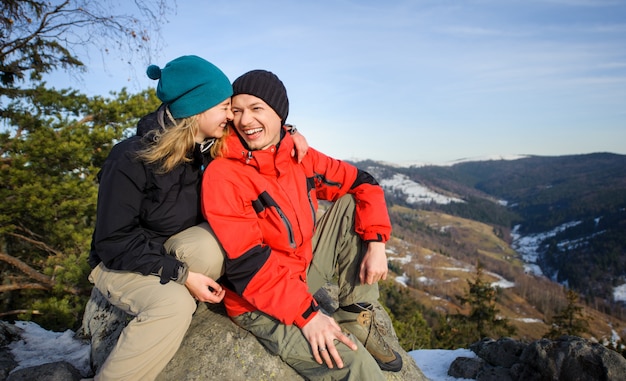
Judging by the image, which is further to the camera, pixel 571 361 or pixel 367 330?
pixel 571 361

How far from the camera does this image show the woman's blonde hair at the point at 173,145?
2.90 meters

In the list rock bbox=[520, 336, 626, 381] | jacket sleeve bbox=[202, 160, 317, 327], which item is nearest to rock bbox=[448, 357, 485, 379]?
rock bbox=[520, 336, 626, 381]

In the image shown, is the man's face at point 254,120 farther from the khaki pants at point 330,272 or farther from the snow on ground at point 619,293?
the snow on ground at point 619,293

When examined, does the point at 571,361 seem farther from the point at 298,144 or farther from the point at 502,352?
the point at 298,144

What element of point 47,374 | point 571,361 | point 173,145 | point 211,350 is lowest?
point 571,361

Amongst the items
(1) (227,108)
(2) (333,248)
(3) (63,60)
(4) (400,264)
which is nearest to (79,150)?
(3) (63,60)

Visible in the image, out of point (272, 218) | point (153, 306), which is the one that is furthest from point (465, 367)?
point (153, 306)

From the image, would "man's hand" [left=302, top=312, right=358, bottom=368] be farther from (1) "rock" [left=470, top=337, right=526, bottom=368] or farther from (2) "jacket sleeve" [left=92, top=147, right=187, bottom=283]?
(1) "rock" [left=470, top=337, right=526, bottom=368]

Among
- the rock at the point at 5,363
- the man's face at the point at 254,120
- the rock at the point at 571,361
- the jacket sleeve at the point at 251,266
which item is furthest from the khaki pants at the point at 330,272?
the rock at the point at 571,361

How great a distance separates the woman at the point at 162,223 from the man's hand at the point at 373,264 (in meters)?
1.41

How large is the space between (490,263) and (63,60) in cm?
17653

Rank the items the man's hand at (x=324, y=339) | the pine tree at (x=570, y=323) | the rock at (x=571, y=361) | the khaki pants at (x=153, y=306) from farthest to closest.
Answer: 1. the pine tree at (x=570, y=323)
2. the rock at (x=571, y=361)
3. the man's hand at (x=324, y=339)
4. the khaki pants at (x=153, y=306)

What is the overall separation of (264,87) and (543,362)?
300 inches

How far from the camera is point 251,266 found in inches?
114
